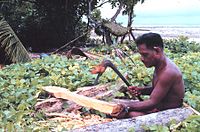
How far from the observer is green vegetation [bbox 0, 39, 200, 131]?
3.82 metres

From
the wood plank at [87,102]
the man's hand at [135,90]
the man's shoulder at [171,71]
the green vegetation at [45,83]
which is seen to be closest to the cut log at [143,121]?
the green vegetation at [45,83]

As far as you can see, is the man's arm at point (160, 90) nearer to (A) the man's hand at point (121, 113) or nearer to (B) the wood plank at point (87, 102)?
(A) the man's hand at point (121, 113)

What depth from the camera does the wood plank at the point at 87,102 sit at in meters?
4.05

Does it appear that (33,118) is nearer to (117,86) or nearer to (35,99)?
(35,99)

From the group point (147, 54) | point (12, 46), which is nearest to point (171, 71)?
point (147, 54)

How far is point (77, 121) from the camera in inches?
164

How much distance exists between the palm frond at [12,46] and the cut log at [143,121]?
4763 mm

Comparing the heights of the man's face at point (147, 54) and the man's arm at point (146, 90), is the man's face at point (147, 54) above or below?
above

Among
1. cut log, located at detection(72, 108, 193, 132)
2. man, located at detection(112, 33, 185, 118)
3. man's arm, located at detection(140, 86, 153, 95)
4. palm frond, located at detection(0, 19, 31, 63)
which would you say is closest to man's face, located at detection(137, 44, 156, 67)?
man, located at detection(112, 33, 185, 118)

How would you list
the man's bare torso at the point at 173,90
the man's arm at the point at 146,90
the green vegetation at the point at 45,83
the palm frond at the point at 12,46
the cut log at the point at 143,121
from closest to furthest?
1. the cut log at the point at 143,121
2. the green vegetation at the point at 45,83
3. the man's bare torso at the point at 173,90
4. the man's arm at the point at 146,90
5. the palm frond at the point at 12,46

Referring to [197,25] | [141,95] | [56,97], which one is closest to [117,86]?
[141,95]

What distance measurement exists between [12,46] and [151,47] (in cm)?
483

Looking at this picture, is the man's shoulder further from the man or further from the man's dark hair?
the man's dark hair

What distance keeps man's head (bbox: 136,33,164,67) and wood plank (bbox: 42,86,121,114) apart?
0.54 metres
